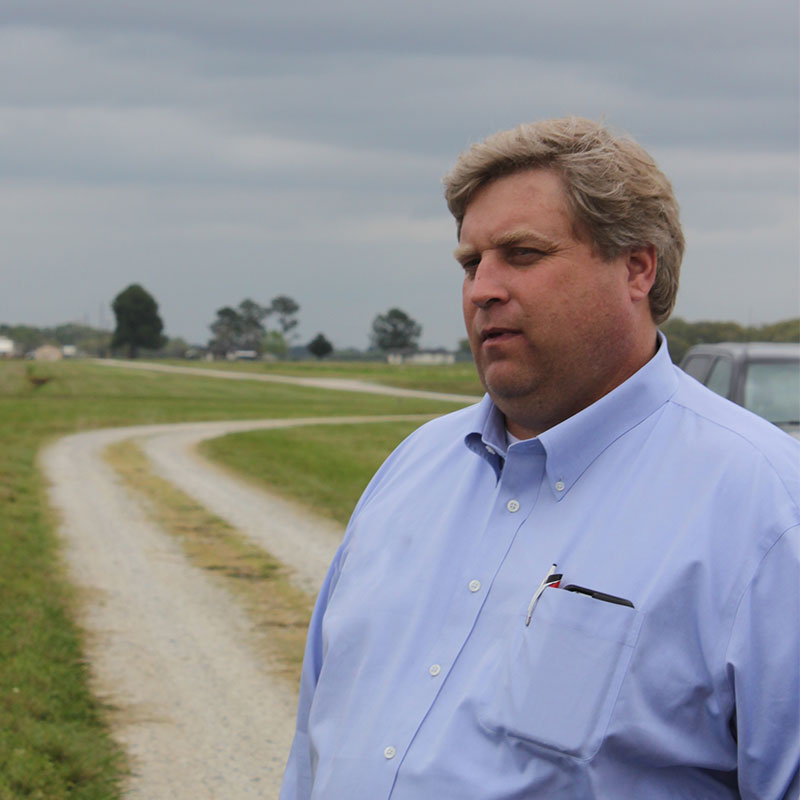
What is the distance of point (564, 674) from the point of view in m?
1.83

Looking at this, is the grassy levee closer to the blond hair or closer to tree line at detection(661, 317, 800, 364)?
the blond hair

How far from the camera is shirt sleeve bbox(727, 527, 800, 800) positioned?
1716 millimetres

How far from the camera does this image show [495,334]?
82.5 inches

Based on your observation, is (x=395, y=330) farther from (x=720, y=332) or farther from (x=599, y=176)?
(x=599, y=176)

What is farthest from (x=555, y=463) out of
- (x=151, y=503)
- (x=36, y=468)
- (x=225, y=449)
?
(x=225, y=449)

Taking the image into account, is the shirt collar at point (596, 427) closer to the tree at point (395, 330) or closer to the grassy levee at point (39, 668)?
the grassy levee at point (39, 668)

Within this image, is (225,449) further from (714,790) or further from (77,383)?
(77,383)

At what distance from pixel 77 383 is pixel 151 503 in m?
39.8

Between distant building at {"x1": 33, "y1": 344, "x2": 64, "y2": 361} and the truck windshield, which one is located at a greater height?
the truck windshield

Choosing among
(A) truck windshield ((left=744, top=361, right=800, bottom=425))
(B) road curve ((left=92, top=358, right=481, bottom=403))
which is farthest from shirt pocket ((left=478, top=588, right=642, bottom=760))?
(B) road curve ((left=92, top=358, right=481, bottom=403))

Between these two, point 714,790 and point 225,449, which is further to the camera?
point 225,449

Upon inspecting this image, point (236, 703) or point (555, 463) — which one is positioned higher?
point (555, 463)

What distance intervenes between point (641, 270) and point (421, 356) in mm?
148179

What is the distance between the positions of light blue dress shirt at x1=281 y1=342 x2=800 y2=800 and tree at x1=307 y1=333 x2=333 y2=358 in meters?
145
